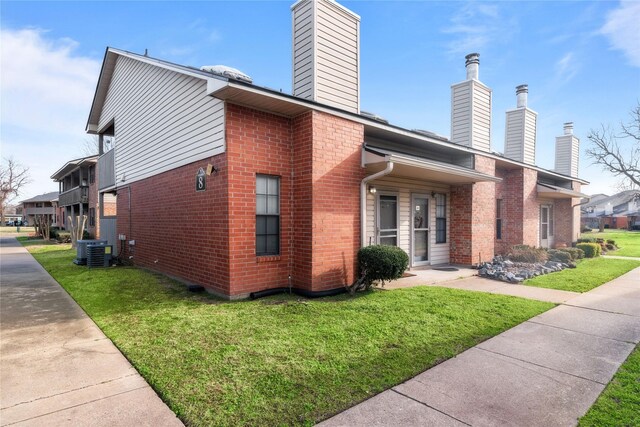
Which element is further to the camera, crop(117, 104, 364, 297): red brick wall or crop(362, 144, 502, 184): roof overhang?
crop(362, 144, 502, 184): roof overhang

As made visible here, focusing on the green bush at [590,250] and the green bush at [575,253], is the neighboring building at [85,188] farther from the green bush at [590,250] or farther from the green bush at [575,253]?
the green bush at [590,250]

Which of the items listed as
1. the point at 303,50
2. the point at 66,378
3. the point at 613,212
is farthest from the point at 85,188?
the point at 613,212

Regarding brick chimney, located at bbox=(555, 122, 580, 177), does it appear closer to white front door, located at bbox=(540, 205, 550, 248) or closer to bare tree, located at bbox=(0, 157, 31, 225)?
white front door, located at bbox=(540, 205, 550, 248)

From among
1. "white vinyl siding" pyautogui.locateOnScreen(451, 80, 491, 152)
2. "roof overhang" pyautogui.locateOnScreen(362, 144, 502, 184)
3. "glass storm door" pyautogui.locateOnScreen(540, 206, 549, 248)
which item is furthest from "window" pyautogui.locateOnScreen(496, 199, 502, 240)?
"roof overhang" pyautogui.locateOnScreen(362, 144, 502, 184)

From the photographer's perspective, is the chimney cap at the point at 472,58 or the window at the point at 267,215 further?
the chimney cap at the point at 472,58

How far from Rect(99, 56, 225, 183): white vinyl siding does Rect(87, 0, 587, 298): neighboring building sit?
0.05 meters

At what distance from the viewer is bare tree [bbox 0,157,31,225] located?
53.9 metres

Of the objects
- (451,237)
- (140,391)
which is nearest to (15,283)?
(140,391)

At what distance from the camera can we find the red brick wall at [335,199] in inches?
257

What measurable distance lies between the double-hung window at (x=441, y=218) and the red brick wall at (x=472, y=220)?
0.27 m

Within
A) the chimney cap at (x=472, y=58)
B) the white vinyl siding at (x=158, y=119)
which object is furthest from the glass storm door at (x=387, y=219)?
the chimney cap at (x=472, y=58)

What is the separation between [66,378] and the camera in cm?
331

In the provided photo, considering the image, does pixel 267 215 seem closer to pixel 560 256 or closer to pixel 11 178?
pixel 560 256

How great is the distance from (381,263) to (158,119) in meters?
7.30
